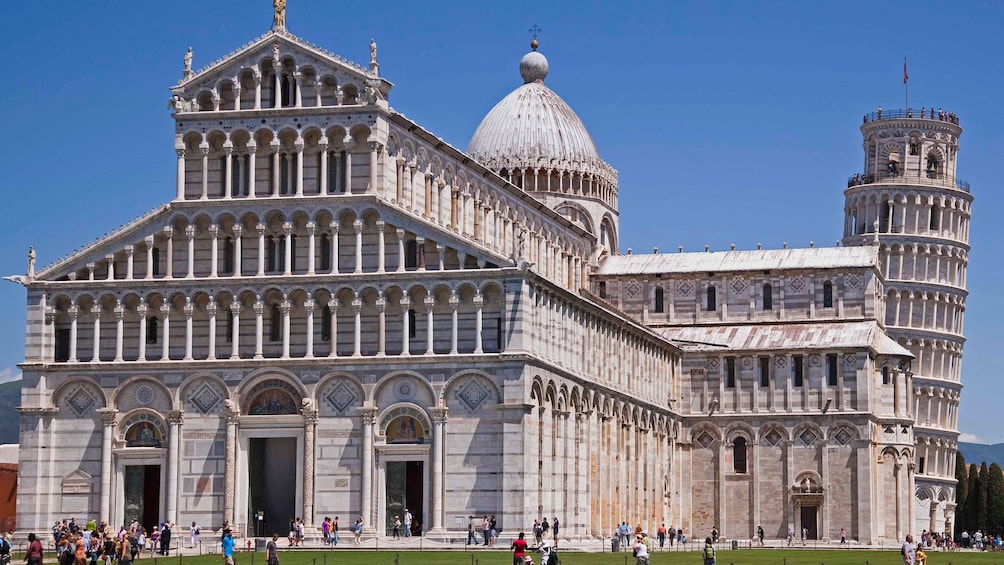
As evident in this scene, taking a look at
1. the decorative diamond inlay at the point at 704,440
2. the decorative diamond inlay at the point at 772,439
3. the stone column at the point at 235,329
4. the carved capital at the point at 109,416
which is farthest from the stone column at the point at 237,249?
the decorative diamond inlay at the point at 772,439

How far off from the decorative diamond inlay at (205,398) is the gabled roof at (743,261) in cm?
3735

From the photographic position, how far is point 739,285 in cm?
10931

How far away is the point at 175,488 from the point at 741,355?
37.4 meters

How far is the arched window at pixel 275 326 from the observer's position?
263 feet

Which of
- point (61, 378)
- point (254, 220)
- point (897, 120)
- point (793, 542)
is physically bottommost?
point (793, 542)

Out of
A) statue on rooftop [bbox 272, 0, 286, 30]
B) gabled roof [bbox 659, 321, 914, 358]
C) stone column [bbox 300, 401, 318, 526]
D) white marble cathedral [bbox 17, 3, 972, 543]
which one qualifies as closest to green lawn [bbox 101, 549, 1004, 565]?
stone column [bbox 300, 401, 318, 526]

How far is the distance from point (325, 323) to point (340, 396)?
3.35 metres

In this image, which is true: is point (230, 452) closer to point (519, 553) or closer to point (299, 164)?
point (299, 164)

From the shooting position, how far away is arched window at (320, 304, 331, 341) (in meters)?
79.5

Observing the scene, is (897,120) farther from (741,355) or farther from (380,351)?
(380,351)

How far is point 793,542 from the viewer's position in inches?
3932

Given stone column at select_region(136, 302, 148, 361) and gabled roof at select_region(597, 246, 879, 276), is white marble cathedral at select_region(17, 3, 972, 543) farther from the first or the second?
gabled roof at select_region(597, 246, 879, 276)

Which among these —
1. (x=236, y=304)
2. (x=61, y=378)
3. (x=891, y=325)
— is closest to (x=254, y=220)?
(x=236, y=304)

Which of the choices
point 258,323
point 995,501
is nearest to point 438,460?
point 258,323
